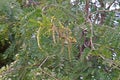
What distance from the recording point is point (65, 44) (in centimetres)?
100

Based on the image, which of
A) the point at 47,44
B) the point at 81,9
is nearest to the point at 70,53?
the point at 47,44

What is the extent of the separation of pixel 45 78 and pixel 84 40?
0.23 metres

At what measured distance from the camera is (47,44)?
1.08 m

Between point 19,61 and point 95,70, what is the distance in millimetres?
344

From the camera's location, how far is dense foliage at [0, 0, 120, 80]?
998mm

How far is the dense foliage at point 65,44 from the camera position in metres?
1.00

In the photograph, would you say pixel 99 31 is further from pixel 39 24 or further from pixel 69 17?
pixel 39 24

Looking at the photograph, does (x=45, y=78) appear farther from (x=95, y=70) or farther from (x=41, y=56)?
(x=95, y=70)

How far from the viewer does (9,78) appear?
1.24 meters

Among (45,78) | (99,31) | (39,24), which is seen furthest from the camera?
(99,31)

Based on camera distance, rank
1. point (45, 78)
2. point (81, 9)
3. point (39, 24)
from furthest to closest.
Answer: point (81, 9)
point (45, 78)
point (39, 24)

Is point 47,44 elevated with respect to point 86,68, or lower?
elevated

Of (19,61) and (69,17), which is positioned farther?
(19,61)

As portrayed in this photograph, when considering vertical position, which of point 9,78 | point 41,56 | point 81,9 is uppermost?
point 81,9
